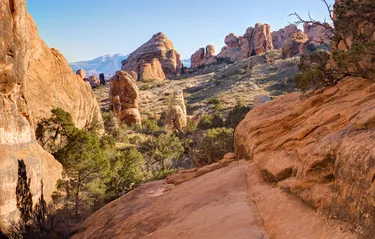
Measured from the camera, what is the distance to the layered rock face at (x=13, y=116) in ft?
34.2

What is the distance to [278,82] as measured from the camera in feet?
197

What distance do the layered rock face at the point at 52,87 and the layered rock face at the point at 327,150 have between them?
60.8 ft

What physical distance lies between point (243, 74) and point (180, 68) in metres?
47.5

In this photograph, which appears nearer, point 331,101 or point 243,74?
point 331,101

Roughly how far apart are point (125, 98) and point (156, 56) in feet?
218

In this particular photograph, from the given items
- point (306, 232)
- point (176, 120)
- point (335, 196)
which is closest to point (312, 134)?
point (335, 196)

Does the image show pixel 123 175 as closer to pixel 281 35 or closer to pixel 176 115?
pixel 176 115

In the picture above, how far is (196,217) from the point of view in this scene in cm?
650

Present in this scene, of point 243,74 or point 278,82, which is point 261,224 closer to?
point 278,82

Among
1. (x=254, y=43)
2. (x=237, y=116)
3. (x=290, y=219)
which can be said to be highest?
(x=254, y=43)

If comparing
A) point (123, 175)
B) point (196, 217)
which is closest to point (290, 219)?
point (196, 217)

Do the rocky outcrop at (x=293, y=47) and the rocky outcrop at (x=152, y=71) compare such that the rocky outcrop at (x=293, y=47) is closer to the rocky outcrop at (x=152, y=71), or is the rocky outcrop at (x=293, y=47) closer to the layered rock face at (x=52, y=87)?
the rocky outcrop at (x=152, y=71)

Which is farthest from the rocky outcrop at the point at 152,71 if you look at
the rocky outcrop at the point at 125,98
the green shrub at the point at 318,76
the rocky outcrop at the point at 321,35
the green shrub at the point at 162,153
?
the green shrub at the point at 318,76

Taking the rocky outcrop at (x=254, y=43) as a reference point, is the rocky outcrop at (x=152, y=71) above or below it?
below
